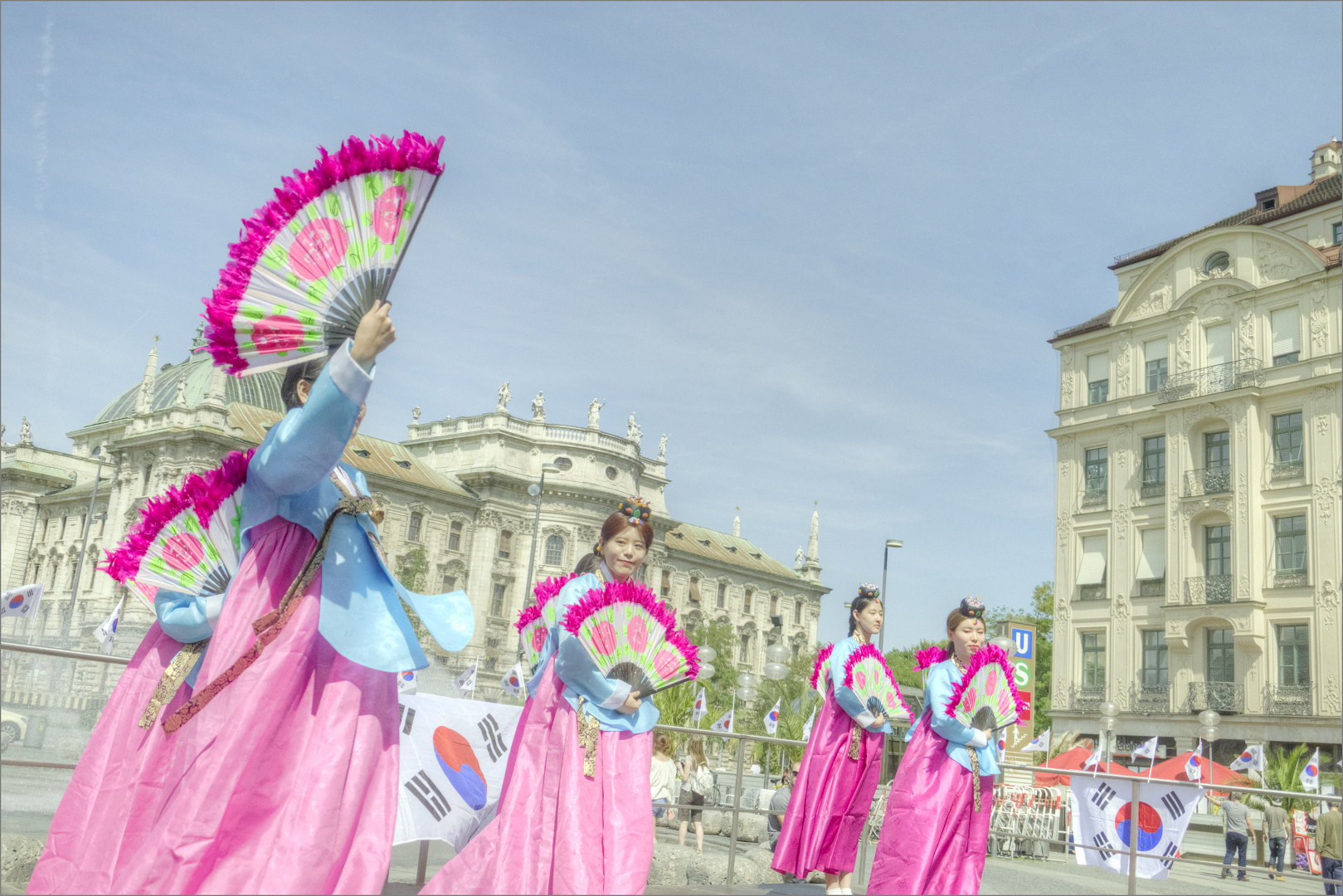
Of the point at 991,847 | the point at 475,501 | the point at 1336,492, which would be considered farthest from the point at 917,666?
the point at 475,501

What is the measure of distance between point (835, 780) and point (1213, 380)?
33.9m

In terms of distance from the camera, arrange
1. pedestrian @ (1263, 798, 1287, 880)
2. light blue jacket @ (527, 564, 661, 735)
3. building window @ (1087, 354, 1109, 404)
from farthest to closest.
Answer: building window @ (1087, 354, 1109, 404), pedestrian @ (1263, 798, 1287, 880), light blue jacket @ (527, 564, 661, 735)

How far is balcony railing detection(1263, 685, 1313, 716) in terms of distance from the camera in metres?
32.0

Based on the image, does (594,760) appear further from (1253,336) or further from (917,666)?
(1253,336)

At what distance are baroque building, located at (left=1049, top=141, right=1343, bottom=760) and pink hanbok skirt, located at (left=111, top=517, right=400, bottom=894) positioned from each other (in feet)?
110

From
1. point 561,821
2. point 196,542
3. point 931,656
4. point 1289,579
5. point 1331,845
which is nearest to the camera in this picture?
point 196,542

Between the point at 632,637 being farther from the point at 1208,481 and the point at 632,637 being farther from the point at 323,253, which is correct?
the point at 1208,481

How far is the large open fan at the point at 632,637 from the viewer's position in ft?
15.7

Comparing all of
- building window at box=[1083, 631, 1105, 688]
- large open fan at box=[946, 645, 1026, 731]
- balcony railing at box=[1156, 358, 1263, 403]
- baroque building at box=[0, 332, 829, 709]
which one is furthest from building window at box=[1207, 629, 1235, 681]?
large open fan at box=[946, 645, 1026, 731]

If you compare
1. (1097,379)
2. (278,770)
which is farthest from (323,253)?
(1097,379)

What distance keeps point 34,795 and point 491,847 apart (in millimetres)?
2510

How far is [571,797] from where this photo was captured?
4.61 metres

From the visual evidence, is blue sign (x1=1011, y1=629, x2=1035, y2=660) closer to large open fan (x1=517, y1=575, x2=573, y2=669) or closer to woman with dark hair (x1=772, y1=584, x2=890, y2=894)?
woman with dark hair (x1=772, y1=584, x2=890, y2=894)

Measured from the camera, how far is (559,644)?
483 centimetres
